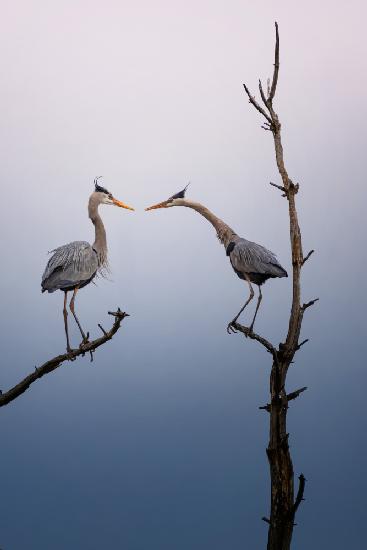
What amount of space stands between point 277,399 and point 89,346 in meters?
0.98

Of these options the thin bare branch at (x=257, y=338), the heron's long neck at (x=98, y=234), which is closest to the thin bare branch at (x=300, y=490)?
the thin bare branch at (x=257, y=338)

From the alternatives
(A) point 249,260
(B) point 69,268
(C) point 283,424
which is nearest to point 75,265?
(B) point 69,268

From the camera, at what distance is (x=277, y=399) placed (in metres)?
3.58

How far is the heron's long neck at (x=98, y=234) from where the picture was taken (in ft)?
14.4

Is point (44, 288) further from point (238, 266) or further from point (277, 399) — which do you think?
point (277, 399)

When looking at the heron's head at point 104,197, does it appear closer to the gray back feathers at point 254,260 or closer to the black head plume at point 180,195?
the black head plume at point 180,195

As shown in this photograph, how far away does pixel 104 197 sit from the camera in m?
4.58

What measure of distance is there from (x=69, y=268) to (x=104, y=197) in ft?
2.23

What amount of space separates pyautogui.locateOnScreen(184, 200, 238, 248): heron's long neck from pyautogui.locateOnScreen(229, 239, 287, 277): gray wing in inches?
8.6

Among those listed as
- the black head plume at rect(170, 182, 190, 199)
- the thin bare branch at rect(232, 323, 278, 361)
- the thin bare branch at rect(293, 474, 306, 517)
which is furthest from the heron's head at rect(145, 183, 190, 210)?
the thin bare branch at rect(293, 474, 306, 517)

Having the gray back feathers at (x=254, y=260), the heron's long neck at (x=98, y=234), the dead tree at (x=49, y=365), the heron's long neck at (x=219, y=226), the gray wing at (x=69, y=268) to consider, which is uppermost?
the heron's long neck at (x=219, y=226)

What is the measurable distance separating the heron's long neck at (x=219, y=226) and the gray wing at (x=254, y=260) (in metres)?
0.22

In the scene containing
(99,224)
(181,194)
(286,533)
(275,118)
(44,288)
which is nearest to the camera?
(286,533)

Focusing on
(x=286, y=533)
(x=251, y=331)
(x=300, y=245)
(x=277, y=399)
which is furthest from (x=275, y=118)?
(x=286, y=533)
